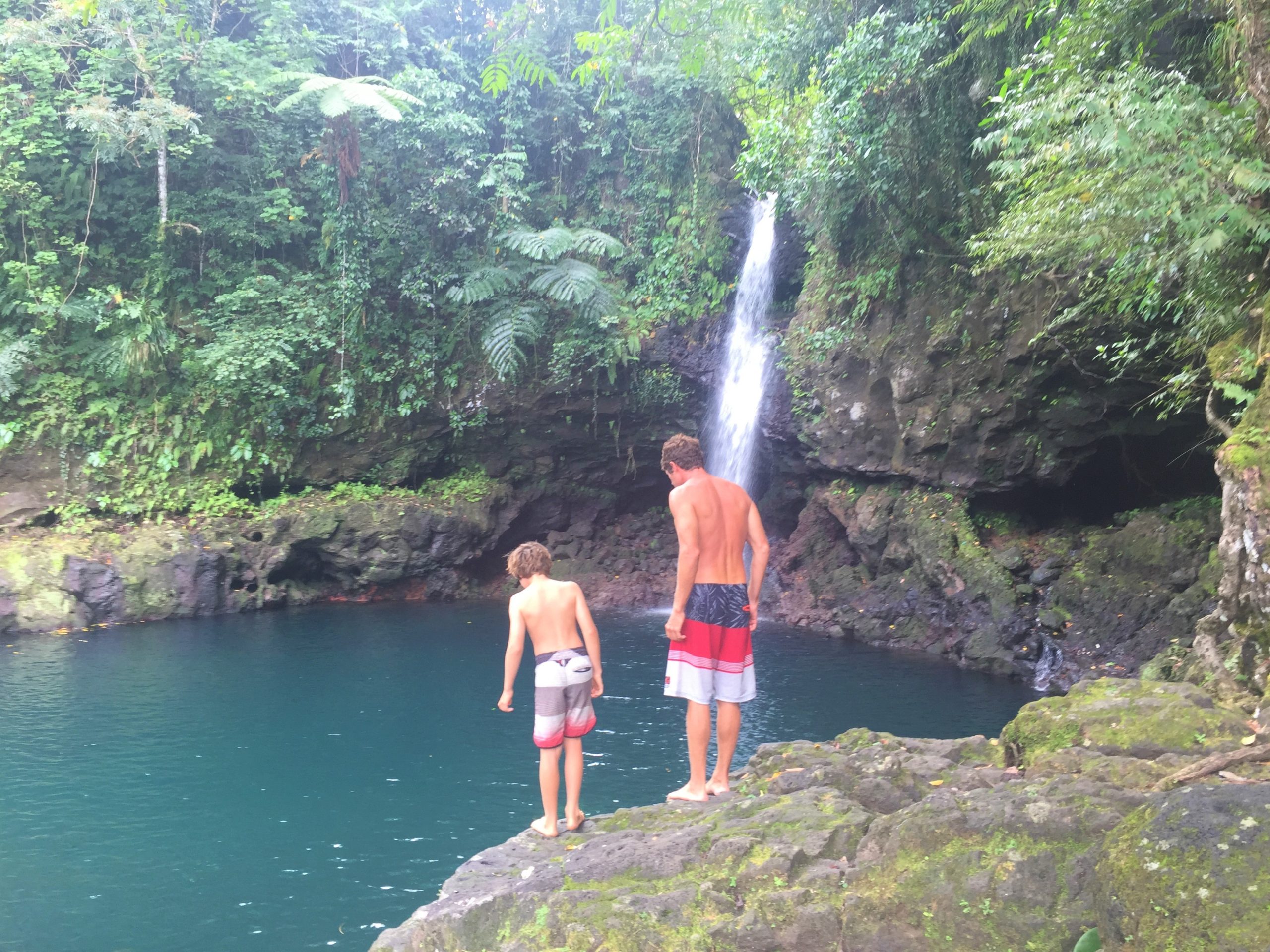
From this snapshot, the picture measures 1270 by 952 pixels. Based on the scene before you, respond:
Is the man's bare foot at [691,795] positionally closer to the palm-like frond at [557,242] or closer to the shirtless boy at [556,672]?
the shirtless boy at [556,672]

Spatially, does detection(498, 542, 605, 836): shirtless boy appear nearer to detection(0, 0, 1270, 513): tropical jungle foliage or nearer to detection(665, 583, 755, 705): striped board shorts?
detection(665, 583, 755, 705): striped board shorts

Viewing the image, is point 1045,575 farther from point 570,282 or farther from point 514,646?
point 570,282

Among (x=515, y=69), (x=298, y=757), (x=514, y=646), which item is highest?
(x=515, y=69)

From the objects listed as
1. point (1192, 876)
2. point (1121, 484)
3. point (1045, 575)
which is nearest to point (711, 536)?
point (1192, 876)

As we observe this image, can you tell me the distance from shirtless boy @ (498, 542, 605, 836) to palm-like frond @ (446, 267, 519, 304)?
12.9 m

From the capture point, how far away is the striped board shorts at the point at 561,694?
190 inches

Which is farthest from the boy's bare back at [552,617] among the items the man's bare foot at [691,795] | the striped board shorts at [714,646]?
the man's bare foot at [691,795]

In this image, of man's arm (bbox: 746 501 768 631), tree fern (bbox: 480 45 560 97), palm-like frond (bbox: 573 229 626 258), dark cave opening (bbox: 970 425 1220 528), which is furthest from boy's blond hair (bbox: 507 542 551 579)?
tree fern (bbox: 480 45 560 97)

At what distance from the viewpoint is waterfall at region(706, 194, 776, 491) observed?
16953 mm

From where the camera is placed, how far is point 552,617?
15.9 feet

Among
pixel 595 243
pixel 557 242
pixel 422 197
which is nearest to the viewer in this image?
pixel 557 242

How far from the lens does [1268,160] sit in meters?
5.94

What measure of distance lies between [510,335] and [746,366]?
4580 millimetres

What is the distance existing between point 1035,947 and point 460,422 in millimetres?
16149
